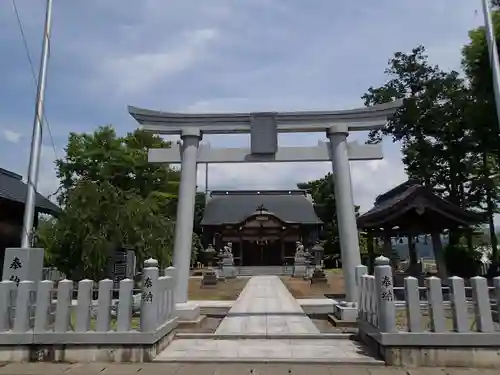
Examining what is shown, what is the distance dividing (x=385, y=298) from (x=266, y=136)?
209 inches

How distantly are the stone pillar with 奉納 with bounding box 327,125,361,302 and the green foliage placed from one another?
1171 centimetres

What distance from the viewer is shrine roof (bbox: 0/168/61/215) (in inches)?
590

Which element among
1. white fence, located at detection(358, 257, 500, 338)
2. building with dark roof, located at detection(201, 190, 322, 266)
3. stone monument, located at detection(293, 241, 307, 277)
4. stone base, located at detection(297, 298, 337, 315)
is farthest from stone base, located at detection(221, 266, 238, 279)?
white fence, located at detection(358, 257, 500, 338)

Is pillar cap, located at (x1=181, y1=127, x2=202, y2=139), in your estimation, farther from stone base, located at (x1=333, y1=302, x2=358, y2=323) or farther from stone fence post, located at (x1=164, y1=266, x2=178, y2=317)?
stone base, located at (x1=333, y1=302, x2=358, y2=323)

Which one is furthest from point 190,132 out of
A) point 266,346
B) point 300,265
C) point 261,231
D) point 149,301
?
point 261,231

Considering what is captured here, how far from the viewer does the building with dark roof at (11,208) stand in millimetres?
15242

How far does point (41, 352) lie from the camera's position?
6.46 metres

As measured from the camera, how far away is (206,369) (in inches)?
239

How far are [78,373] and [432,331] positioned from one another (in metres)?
5.28

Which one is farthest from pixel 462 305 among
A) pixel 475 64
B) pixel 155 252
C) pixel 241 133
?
pixel 475 64

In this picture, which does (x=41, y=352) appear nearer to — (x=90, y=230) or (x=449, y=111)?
(x=90, y=230)

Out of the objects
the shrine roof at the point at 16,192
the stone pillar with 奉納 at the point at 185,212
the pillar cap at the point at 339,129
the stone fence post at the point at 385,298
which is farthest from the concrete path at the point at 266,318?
the shrine roof at the point at 16,192

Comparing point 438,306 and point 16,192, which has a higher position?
point 16,192

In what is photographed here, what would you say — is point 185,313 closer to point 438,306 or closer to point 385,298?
point 385,298
